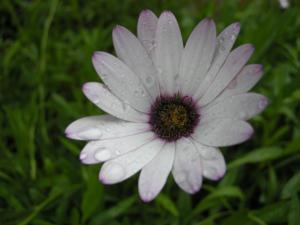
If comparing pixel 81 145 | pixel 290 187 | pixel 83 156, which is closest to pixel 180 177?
pixel 83 156

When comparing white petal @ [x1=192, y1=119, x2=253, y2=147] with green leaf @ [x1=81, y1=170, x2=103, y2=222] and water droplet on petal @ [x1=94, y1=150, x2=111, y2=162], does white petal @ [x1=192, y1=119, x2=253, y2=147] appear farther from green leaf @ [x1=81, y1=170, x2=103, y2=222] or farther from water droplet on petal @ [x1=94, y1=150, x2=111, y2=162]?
green leaf @ [x1=81, y1=170, x2=103, y2=222]

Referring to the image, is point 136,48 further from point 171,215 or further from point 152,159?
point 171,215

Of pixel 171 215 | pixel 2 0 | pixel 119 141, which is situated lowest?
pixel 171 215

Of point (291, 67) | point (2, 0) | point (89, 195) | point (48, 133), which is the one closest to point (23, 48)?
point (2, 0)

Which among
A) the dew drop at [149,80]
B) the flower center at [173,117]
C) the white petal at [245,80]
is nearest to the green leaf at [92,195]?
the flower center at [173,117]

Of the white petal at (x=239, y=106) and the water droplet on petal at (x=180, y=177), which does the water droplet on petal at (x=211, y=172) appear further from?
the white petal at (x=239, y=106)
